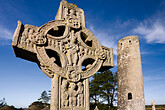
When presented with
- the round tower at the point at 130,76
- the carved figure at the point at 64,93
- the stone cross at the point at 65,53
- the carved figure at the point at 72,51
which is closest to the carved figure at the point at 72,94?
the stone cross at the point at 65,53

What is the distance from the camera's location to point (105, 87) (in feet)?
88.7

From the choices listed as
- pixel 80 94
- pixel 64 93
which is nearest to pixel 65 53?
pixel 64 93

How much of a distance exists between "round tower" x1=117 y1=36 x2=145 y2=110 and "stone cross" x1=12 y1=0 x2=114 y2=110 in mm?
3628

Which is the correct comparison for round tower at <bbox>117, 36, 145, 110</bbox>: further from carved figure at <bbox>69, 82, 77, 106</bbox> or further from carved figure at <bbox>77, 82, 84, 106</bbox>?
carved figure at <bbox>69, 82, 77, 106</bbox>

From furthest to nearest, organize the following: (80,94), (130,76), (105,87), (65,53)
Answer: (105,87)
(130,76)
(65,53)
(80,94)

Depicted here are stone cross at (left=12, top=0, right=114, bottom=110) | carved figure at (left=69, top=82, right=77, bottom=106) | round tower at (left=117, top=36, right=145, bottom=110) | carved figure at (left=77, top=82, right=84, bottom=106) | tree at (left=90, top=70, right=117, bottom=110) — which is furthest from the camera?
tree at (left=90, top=70, right=117, bottom=110)

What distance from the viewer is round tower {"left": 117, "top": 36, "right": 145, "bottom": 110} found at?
28.9 ft

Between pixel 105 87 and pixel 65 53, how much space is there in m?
23.2

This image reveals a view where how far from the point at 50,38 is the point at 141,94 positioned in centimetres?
679

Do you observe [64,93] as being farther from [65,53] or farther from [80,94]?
[65,53]

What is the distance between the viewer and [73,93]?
469 centimetres

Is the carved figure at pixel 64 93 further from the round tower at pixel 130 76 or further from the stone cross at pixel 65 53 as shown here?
the round tower at pixel 130 76

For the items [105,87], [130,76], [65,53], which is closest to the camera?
[65,53]

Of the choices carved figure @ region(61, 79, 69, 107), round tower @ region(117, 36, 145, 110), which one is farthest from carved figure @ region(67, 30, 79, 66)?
round tower @ region(117, 36, 145, 110)
